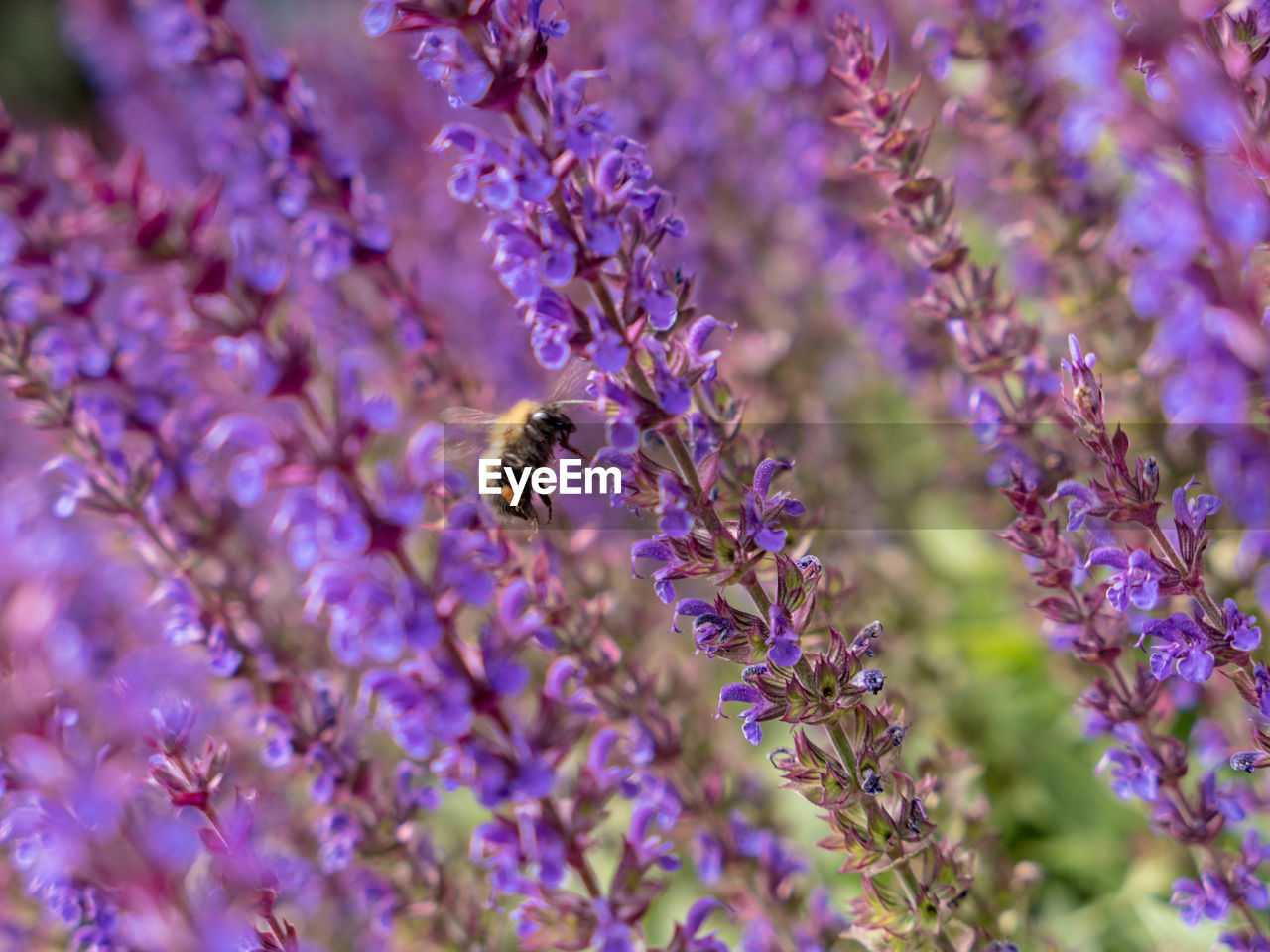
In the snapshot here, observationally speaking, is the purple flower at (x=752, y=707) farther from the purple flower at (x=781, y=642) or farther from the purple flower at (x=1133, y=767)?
the purple flower at (x=1133, y=767)

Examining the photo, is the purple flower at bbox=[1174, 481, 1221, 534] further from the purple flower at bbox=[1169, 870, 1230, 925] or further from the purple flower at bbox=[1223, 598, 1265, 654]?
the purple flower at bbox=[1169, 870, 1230, 925]

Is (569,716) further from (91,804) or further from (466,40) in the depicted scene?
(466,40)

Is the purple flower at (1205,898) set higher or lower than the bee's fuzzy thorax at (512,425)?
lower

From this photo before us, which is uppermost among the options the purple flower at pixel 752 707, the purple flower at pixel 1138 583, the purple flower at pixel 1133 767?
the purple flower at pixel 1138 583

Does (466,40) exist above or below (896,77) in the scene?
below

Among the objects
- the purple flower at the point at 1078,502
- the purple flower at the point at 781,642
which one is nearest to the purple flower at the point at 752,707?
the purple flower at the point at 781,642

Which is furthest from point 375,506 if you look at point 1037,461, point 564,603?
point 1037,461

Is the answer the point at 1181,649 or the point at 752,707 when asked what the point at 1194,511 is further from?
the point at 752,707
